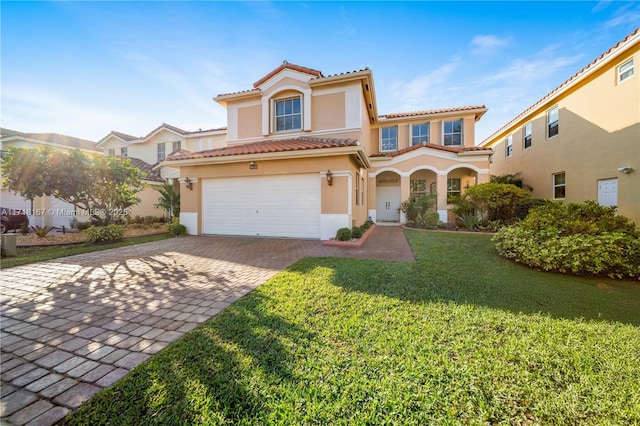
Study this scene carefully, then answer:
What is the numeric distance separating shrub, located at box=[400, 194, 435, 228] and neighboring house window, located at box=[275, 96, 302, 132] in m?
7.82

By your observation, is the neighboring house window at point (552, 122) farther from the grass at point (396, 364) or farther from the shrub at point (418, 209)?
the grass at point (396, 364)

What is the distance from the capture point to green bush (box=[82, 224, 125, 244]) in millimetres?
9027

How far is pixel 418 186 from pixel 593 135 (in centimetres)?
849

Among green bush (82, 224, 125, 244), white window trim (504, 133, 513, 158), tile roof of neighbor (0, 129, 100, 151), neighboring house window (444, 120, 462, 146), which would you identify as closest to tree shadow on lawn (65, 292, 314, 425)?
green bush (82, 224, 125, 244)

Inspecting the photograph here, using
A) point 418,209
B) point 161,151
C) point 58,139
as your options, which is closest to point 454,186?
point 418,209

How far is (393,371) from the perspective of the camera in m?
2.35

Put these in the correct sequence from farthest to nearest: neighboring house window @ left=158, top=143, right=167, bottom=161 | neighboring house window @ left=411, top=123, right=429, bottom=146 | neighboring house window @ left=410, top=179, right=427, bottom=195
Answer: neighboring house window @ left=158, top=143, right=167, bottom=161 → neighboring house window @ left=411, top=123, right=429, bottom=146 → neighboring house window @ left=410, top=179, right=427, bottom=195

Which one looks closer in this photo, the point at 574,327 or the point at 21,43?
the point at 574,327

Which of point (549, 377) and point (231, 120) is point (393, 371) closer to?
point (549, 377)

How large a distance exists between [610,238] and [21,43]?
1378cm

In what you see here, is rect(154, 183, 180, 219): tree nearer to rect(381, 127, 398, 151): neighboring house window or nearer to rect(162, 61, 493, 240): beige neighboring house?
rect(162, 61, 493, 240): beige neighboring house

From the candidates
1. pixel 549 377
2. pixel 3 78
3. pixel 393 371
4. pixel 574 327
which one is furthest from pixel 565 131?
pixel 3 78

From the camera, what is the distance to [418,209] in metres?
14.1

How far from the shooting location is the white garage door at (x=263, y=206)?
32.2ft
